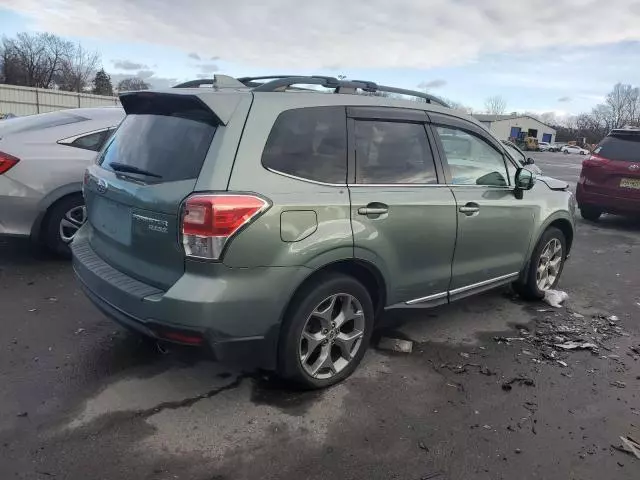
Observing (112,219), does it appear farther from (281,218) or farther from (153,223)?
(281,218)

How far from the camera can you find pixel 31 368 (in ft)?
11.8

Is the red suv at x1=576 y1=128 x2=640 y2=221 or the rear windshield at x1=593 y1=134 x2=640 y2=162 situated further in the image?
the rear windshield at x1=593 y1=134 x2=640 y2=162

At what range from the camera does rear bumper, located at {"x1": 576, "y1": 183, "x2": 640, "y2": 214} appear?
9.44m

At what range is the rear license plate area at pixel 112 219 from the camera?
3.27m

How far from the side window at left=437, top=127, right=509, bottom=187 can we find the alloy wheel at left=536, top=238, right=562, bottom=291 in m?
1.14

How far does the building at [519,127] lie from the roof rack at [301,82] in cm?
9660

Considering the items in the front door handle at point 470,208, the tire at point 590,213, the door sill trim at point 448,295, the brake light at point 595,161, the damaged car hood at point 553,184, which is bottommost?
the door sill trim at point 448,295

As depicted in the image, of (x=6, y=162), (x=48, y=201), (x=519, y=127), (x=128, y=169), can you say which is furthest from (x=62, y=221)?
(x=519, y=127)

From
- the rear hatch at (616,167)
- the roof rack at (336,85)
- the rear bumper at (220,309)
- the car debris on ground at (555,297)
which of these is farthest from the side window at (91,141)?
the rear hatch at (616,167)

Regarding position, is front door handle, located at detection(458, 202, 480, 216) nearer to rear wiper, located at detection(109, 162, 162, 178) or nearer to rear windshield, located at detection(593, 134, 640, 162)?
rear wiper, located at detection(109, 162, 162, 178)

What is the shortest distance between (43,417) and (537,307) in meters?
4.27

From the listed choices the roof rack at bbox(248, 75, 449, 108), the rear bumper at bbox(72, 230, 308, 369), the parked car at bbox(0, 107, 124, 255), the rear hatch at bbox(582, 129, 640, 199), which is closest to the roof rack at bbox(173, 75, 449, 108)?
the roof rack at bbox(248, 75, 449, 108)

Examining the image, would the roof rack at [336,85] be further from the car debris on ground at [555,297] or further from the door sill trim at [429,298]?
the car debris on ground at [555,297]

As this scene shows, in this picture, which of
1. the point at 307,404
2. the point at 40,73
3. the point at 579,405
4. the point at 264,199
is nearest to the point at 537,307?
the point at 579,405
